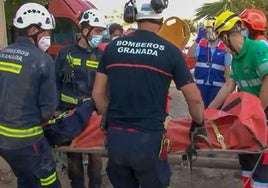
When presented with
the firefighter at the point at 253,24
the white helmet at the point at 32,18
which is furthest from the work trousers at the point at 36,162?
the firefighter at the point at 253,24

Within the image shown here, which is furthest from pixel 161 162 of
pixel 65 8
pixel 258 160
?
pixel 65 8

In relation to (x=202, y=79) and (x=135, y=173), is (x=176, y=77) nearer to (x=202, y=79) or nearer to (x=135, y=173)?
(x=135, y=173)

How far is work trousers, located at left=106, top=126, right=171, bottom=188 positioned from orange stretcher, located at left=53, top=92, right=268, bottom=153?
1.30 ft

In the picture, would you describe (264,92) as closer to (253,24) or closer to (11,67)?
(253,24)

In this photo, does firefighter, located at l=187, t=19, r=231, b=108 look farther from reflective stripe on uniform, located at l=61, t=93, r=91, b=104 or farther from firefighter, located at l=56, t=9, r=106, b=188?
reflective stripe on uniform, located at l=61, t=93, r=91, b=104

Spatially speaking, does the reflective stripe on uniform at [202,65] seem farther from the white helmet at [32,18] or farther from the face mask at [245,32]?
the white helmet at [32,18]

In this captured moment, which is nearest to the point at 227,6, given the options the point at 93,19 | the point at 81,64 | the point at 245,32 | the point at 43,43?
the point at 245,32

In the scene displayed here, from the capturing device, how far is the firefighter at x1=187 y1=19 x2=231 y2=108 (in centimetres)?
629

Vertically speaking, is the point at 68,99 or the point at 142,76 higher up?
the point at 142,76

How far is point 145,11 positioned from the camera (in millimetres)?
3455

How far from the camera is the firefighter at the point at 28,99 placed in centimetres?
379

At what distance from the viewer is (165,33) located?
21.0ft

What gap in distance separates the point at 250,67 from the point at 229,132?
1.96 ft

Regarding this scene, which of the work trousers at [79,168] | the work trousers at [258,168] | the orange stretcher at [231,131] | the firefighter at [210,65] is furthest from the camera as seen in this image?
the firefighter at [210,65]
